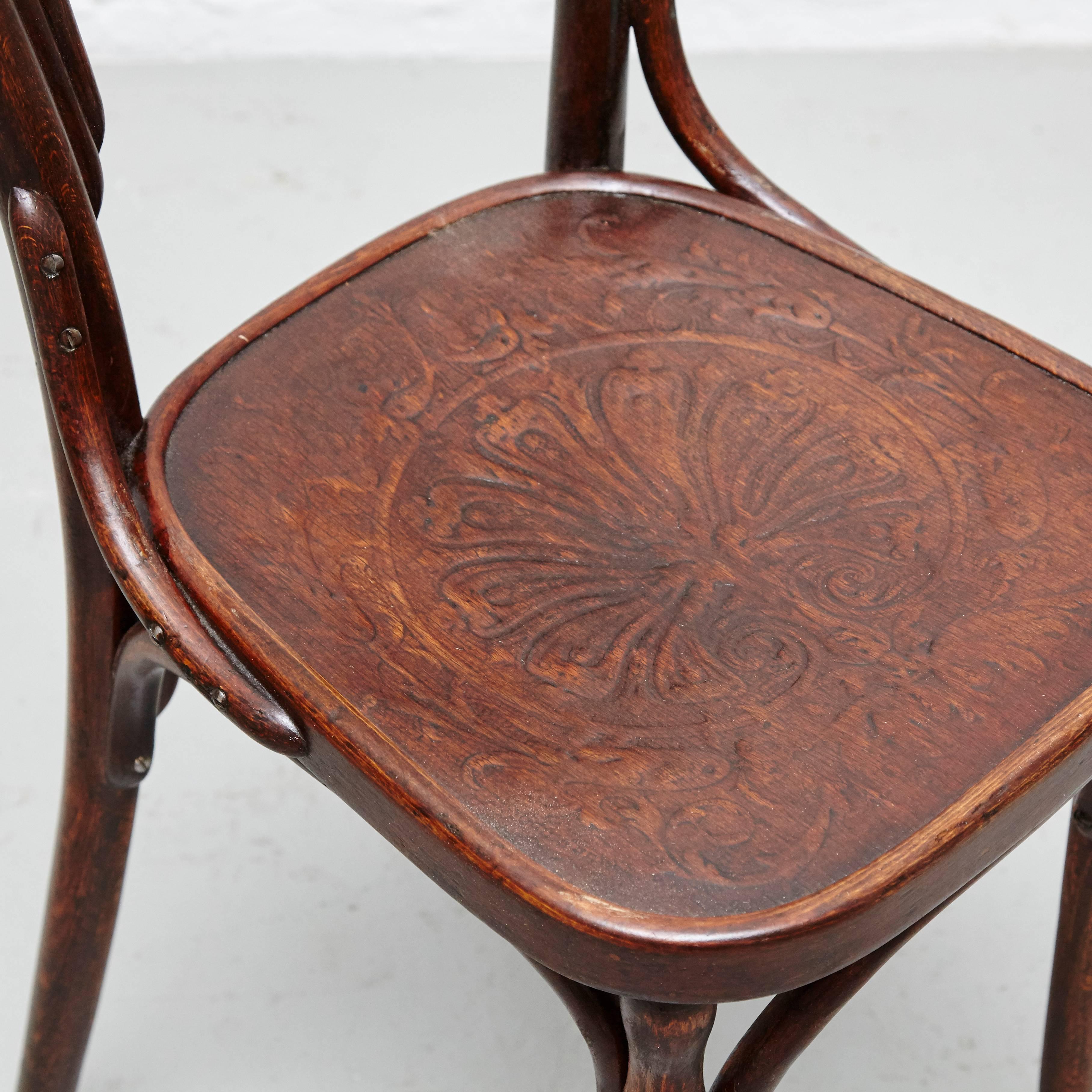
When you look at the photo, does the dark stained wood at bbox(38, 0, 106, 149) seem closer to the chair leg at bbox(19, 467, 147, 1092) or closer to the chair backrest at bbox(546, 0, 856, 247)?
the chair leg at bbox(19, 467, 147, 1092)

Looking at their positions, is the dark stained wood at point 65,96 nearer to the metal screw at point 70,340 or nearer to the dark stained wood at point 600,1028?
the metal screw at point 70,340

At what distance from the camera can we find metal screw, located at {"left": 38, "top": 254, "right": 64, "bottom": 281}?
770mm

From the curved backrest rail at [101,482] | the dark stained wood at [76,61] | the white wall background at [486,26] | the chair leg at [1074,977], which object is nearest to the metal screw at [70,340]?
the curved backrest rail at [101,482]

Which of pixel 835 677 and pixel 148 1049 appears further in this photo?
pixel 148 1049

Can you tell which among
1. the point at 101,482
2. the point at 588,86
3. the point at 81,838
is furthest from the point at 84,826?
the point at 588,86

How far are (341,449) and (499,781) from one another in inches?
9.2

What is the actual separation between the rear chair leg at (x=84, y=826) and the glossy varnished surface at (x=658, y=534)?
0.32 ft

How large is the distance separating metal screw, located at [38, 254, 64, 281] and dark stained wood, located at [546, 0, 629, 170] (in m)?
0.36

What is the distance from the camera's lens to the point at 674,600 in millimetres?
818

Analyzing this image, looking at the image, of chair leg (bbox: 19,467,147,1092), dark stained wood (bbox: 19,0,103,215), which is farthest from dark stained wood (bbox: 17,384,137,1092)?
dark stained wood (bbox: 19,0,103,215)

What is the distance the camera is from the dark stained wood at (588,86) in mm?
1001

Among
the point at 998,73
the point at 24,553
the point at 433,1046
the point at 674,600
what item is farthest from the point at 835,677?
the point at 998,73

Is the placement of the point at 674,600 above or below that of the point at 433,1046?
above

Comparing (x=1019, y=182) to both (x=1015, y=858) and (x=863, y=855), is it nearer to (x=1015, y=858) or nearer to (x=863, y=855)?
(x=1015, y=858)
